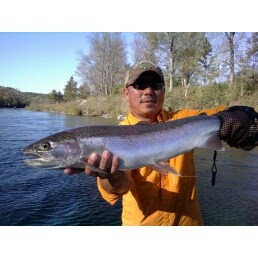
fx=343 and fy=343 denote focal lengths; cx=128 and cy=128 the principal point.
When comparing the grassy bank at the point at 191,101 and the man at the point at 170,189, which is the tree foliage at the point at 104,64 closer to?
the grassy bank at the point at 191,101

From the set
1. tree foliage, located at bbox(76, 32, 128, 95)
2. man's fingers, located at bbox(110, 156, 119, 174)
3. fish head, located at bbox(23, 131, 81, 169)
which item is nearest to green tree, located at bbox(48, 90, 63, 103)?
tree foliage, located at bbox(76, 32, 128, 95)

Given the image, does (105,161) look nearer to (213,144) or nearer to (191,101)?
(213,144)

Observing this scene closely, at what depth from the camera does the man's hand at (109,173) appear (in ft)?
9.23

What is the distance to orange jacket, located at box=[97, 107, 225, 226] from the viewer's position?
312 cm

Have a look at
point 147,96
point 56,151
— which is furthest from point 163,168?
point 56,151

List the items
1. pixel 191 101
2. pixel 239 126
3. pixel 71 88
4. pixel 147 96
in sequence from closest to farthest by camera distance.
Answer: pixel 239 126 → pixel 147 96 → pixel 191 101 → pixel 71 88

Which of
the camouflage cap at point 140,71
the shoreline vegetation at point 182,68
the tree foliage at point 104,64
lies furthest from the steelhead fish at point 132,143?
the tree foliage at point 104,64

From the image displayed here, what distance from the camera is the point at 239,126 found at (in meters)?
3.10

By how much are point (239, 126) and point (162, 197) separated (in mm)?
948

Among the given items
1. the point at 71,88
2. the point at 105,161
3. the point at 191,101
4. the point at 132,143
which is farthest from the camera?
the point at 71,88

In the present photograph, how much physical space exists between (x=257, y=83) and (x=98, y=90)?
33.3 metres

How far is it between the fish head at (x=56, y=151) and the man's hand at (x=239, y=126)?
134cm
